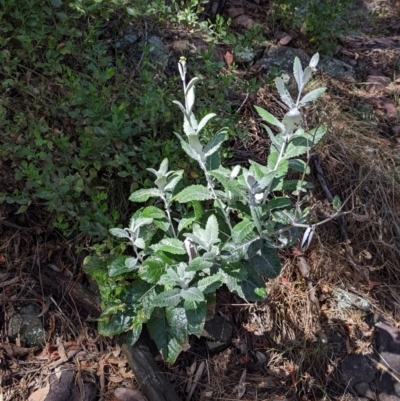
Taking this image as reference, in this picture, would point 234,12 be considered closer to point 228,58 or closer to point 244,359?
point 228,58

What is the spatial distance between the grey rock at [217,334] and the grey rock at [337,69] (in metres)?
2.23

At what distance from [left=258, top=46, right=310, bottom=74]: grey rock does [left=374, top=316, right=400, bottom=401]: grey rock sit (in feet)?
6.09

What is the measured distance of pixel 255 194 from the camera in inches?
68.6

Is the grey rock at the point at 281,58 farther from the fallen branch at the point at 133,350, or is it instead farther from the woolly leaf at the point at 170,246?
the fallen branch at the point at 133,350

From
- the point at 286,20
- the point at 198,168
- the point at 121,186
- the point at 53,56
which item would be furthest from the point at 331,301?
the point at 286,20

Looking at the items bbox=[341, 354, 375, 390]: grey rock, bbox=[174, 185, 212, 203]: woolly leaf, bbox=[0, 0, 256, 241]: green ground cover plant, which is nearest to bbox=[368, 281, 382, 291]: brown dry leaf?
bbox=[341, 354, 375, 390]: grey rock

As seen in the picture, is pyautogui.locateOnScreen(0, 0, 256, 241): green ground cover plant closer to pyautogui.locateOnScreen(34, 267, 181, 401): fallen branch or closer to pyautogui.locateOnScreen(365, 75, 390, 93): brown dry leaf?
pyautogui.locateOnScreen(34, 267, 181, 401): fallen branch

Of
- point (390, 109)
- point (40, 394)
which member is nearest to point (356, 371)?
point (40, 394)

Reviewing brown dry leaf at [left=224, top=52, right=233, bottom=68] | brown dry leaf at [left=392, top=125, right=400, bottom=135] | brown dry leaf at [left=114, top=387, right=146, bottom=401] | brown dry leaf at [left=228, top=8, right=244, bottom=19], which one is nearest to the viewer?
brown dry leaf at [left=114, top=387, right=146, bottom=401]

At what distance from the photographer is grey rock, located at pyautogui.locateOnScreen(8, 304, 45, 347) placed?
2133 millimetres

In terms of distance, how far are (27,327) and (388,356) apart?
1795 mm

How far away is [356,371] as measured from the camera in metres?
2.34

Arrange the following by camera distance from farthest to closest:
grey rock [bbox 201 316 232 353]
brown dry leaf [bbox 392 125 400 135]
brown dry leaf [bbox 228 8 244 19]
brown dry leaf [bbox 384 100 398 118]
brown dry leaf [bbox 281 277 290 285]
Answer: brown dry leaf [bbox 228 8 244 19], brown dry leaf [bbox 384 100 398 118], brown dry leaf [bbox 392 125 400 135], brown dry leaf [bbox 281 277 290 285], grey rock [bbox 201 316 232 353]

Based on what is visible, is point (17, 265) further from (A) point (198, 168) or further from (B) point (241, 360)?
(B) point (241, 360)
